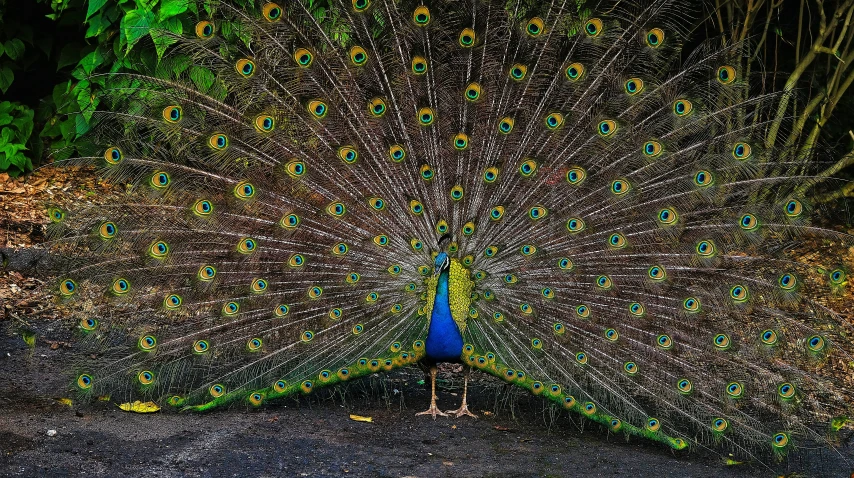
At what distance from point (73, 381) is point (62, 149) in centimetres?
370

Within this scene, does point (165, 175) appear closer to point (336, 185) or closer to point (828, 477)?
point (336, 185)

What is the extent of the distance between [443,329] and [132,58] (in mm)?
3937

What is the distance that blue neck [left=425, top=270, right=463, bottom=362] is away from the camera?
5242mm

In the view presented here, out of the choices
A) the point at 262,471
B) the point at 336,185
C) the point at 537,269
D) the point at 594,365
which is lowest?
the point at 262,471

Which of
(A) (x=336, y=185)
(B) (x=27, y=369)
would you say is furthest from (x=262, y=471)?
(B) (x=27, y=369)

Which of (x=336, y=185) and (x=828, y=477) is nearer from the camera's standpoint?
(x=828, y=477)

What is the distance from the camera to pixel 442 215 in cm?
551

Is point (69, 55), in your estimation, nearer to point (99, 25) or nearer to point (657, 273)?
point (99, 25)

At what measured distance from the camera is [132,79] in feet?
18.0

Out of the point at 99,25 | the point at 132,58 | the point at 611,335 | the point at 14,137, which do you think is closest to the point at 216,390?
the point at 611,335

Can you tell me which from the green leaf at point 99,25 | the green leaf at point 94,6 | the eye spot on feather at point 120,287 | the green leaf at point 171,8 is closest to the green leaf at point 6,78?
the green leaf at point 99,25

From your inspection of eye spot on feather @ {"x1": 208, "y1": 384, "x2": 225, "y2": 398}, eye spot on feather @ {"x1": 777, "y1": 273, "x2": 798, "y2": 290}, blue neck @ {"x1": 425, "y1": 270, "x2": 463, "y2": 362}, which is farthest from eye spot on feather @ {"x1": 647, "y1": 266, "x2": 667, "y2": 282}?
eye spot on feather @ {"x1": 208, "y1": 384, "x2": 225, "y2": 398}

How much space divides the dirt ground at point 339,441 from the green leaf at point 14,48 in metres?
3.68

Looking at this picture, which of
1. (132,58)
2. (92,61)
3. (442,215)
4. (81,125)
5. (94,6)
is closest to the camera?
(442,215)
